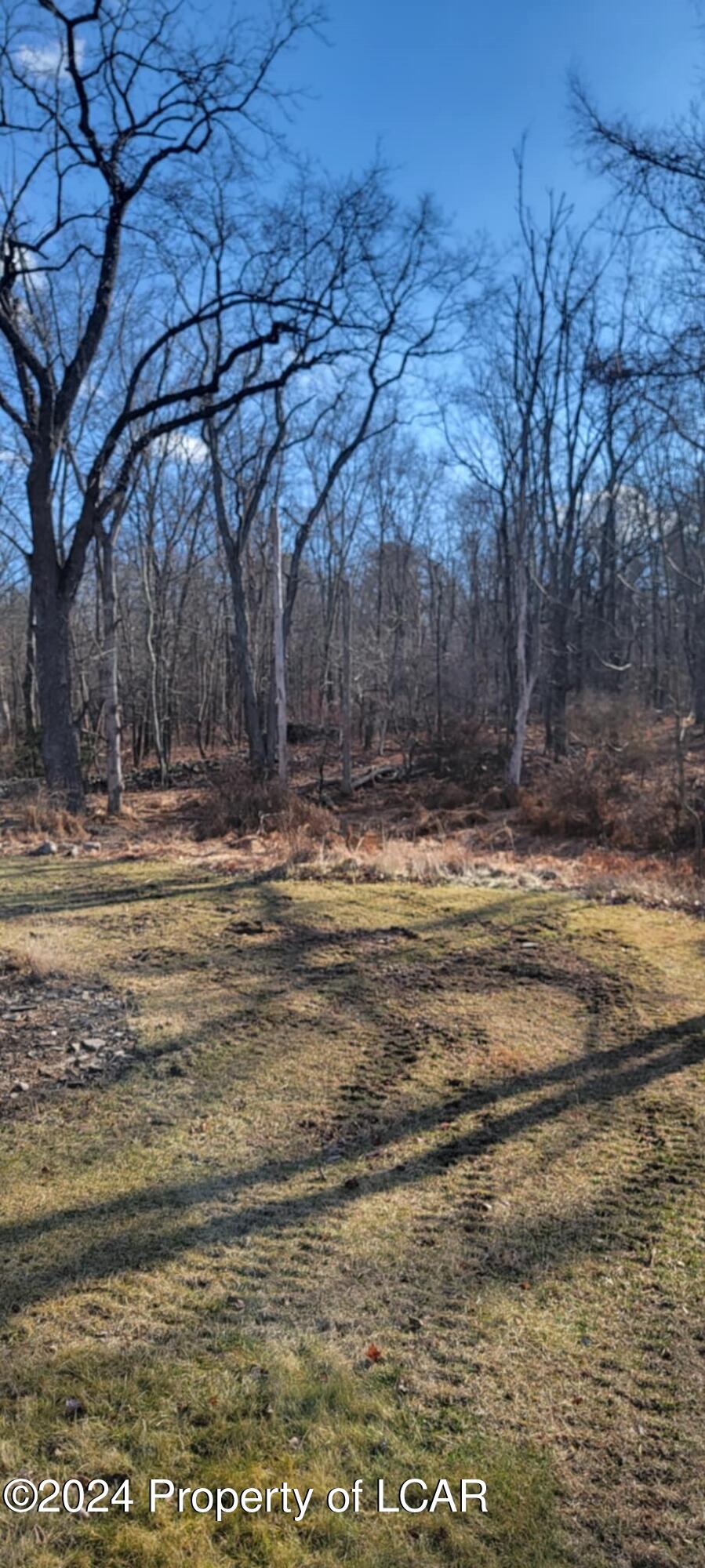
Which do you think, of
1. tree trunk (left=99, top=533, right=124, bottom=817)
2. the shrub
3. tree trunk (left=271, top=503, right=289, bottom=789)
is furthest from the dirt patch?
tree trunk (left=271, top=503, right=289, bottom=789)

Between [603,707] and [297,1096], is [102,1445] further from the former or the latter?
[603,707]

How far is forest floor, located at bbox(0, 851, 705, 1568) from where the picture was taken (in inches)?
79.7

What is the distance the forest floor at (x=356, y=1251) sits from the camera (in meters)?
2.03

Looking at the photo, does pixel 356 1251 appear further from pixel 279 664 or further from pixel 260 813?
pixel 279 664

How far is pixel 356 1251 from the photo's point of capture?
2.95 metres

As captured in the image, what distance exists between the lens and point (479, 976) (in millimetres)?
5785

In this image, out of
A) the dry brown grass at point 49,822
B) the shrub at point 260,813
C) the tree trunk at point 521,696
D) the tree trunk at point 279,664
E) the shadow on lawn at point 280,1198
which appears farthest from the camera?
the tree trunk at point 521,696

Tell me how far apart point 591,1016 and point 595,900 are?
307 cm

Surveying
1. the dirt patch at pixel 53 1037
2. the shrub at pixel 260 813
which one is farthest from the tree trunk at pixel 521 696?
the dirt patch at pixel 53 1037

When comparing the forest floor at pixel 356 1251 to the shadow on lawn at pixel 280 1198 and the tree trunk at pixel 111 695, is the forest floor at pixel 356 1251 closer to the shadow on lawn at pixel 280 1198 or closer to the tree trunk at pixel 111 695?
the shadow on lawn at pixel 280 1198

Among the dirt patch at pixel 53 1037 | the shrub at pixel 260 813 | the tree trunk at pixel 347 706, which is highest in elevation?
the tree trunk at pixel 347 706

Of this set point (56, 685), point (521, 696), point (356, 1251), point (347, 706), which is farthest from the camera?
point (347, 706)

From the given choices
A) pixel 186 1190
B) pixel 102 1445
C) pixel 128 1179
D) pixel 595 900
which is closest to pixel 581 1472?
pixel 102 1445

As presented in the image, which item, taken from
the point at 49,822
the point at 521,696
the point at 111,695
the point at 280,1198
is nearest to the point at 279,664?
the point at 111,695
